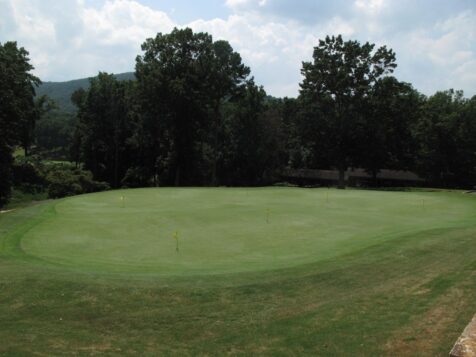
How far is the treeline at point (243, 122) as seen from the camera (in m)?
58.2

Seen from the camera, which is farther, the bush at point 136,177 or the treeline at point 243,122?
the bush at point 136,177

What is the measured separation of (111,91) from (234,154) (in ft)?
67.4

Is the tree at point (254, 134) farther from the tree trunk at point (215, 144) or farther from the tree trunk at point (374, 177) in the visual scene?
the tree trunk at point (374, 177)

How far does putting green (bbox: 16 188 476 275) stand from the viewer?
43.2 feet

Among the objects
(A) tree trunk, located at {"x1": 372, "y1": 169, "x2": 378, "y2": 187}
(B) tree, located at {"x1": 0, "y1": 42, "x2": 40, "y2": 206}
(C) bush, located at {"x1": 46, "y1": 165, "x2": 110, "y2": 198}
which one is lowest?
(C) bush, located at {"x1": 46, "y1": 165, "x2": 110, "y2": 198}

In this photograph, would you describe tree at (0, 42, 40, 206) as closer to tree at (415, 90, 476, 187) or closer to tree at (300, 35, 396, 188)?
tree at (300, 35, 396, 188)

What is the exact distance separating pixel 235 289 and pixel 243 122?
5943 centimetres

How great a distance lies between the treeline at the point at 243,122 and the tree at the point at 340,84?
12 cm

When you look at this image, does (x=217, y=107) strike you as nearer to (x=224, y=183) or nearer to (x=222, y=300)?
(x=224, y=183)

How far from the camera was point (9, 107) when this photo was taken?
44.7 metres

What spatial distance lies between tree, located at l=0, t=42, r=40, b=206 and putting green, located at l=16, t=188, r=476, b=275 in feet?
71.1

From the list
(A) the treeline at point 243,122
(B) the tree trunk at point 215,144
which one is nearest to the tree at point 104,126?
(A) the treeline at point 243,122

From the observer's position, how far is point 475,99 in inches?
2574

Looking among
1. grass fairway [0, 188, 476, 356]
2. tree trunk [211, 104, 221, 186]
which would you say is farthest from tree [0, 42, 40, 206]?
grass fairway [0, 188, 476, 356]
